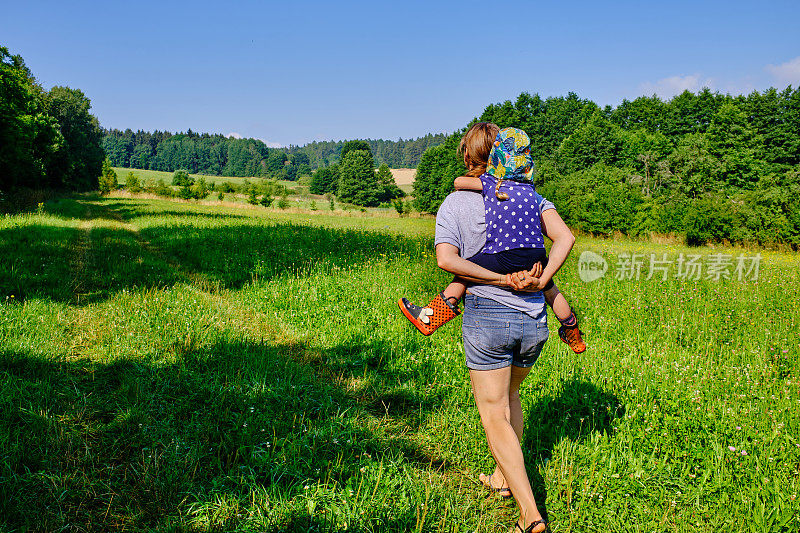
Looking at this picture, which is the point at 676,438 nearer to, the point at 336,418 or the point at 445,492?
the point at 445,492

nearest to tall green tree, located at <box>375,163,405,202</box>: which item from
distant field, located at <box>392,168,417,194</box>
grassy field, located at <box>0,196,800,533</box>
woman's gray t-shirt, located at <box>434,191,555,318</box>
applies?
distant field, located at <box>392,168,417,194</box>

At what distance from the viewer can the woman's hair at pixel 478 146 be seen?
2.76 meters

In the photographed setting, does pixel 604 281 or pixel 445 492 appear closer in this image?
pixel 445 492

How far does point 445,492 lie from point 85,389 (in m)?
3.59

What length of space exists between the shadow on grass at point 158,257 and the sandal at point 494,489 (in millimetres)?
6690

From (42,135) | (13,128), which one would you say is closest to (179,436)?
(13,128)

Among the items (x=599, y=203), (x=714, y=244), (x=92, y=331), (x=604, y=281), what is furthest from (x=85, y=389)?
(x=599, y=203)

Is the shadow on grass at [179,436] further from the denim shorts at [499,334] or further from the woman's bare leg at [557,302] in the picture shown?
the woman's bare leg at [557,302]

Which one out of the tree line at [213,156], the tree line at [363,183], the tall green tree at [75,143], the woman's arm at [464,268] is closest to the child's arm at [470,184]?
the woman's arm at [464,268]

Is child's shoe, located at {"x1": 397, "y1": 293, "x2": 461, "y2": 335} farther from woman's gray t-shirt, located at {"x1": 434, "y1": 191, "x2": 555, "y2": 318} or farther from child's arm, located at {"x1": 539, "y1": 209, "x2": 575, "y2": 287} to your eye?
child's arm, located at {"x1": 539, "y1": 209, "x2": 575, "y2": 287}

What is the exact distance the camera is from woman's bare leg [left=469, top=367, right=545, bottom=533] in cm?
263

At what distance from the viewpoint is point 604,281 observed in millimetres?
10188

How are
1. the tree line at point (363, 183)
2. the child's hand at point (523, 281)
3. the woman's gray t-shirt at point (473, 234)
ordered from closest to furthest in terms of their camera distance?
the child's hand at point (523, 281) < the woman's gray t-shirt at point (473, 234) < the tree line at point (363, 183)

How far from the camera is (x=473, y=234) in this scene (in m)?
2.68
